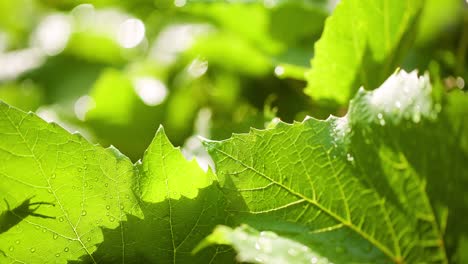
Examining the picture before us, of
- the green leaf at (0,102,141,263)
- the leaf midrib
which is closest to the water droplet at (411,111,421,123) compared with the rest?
the leaf midrib

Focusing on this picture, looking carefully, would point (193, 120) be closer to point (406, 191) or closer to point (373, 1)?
point (373, 1)

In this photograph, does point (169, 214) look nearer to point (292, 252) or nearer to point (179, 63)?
point (292, 252)

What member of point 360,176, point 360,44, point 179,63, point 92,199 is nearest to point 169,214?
point 92,199

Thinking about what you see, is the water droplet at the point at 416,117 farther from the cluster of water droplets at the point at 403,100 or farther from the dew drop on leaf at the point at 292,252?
the dew drop on leaf at the point at 292,252

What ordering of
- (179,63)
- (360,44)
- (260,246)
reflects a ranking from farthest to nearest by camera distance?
(179,63), (360,44), (260,246)

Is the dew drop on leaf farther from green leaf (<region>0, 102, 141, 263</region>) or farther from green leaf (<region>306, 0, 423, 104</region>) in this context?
green leaf (<region>306, 0, 423, 104</region>)

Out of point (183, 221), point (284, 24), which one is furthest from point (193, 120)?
point (183, 221)
